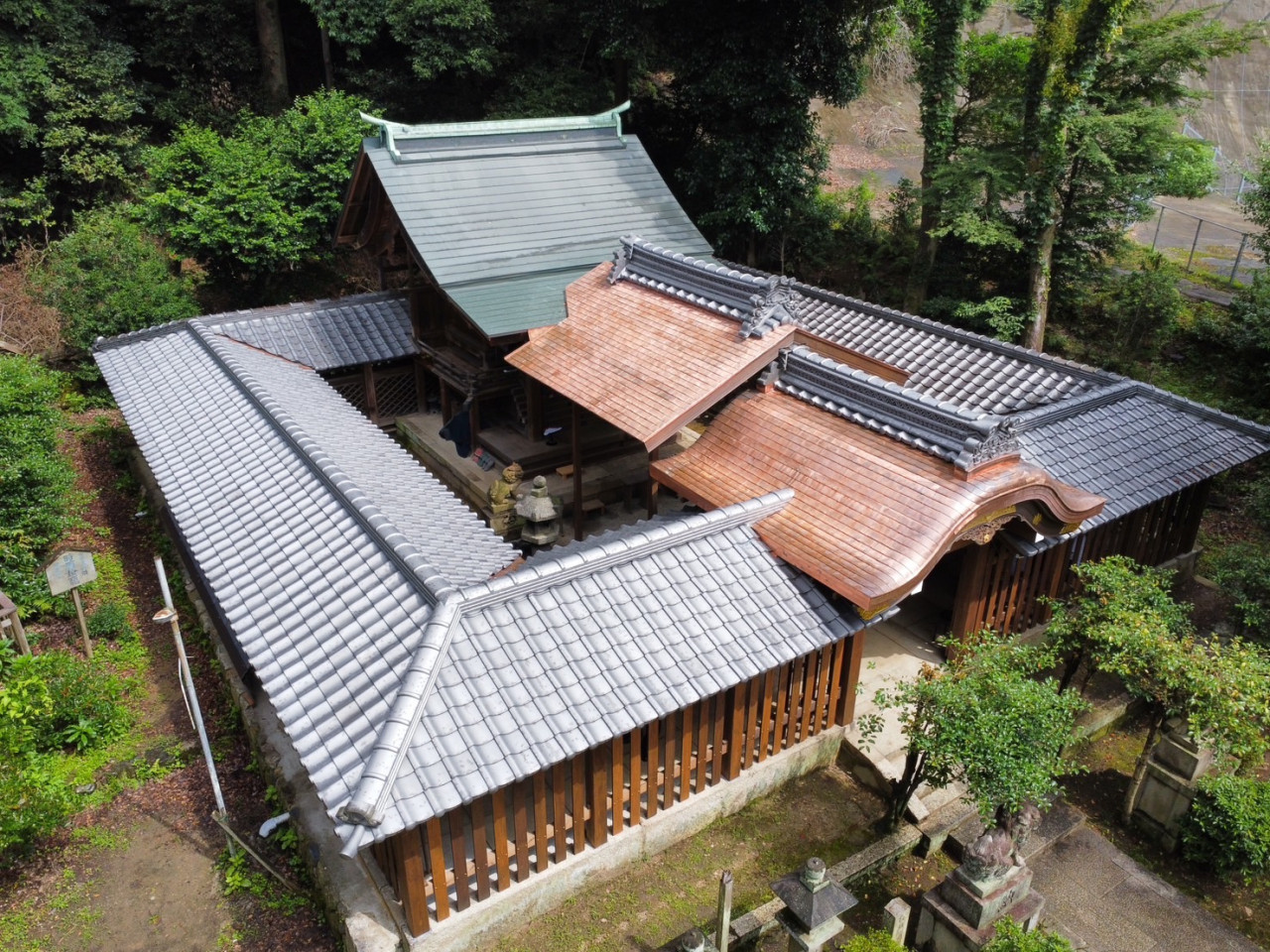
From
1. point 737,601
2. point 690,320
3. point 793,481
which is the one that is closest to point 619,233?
point 690,320

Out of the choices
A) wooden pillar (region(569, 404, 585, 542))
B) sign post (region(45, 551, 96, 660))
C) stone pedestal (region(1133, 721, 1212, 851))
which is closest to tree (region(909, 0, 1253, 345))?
wooden pillar (region(569, 404, 585, 542))

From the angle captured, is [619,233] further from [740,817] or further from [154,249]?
[154,249]

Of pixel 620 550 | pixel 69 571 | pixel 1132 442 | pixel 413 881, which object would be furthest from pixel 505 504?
pixel 1132 442

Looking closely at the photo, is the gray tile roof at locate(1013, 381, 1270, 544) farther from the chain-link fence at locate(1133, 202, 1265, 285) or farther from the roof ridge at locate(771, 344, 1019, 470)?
the chain-link fence at locate(1133, 202, 1265, 285)

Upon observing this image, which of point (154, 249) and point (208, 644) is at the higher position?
point (154, 249)

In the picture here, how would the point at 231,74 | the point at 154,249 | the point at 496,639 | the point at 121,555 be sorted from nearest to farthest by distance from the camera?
the point at 496,639 → the point at 121,555 → the point at 154,249 → the point at 231,74

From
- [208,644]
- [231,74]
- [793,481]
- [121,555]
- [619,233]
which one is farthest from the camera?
[231,74]

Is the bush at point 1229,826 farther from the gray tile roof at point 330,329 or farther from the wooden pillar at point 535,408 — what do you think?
the gray tile roof at point 330,329
